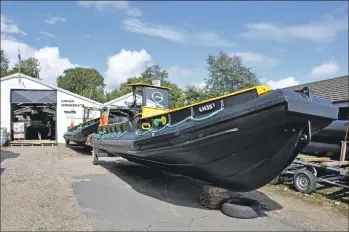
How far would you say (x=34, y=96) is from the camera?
20703 mm

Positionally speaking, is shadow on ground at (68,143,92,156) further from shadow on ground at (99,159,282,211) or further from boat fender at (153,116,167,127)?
boat fender at (153,116,167,127)

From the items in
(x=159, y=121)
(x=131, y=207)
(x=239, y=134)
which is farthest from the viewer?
(x=159, y=121)

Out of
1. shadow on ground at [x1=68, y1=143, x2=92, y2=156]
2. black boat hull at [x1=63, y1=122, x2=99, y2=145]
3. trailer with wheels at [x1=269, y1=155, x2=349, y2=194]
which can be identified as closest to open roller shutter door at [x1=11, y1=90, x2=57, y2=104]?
shadow on ground at [x1=68, y1=143, x2=92, y2=156]

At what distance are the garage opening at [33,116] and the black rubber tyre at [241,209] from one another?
16.0m

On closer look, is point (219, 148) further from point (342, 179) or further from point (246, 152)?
point (342, 179)

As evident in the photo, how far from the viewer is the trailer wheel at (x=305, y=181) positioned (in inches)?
286

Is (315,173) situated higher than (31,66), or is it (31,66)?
(31,66)

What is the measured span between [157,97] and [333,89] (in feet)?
27.1

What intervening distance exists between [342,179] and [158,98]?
4822mm

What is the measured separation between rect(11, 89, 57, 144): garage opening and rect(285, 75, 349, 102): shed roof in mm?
14707

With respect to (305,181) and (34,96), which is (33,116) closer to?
(34,96)

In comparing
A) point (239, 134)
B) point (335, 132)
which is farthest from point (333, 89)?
point (239, 134)

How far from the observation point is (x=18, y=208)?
5.41 m

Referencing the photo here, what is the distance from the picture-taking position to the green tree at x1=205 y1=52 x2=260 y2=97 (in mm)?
27802
